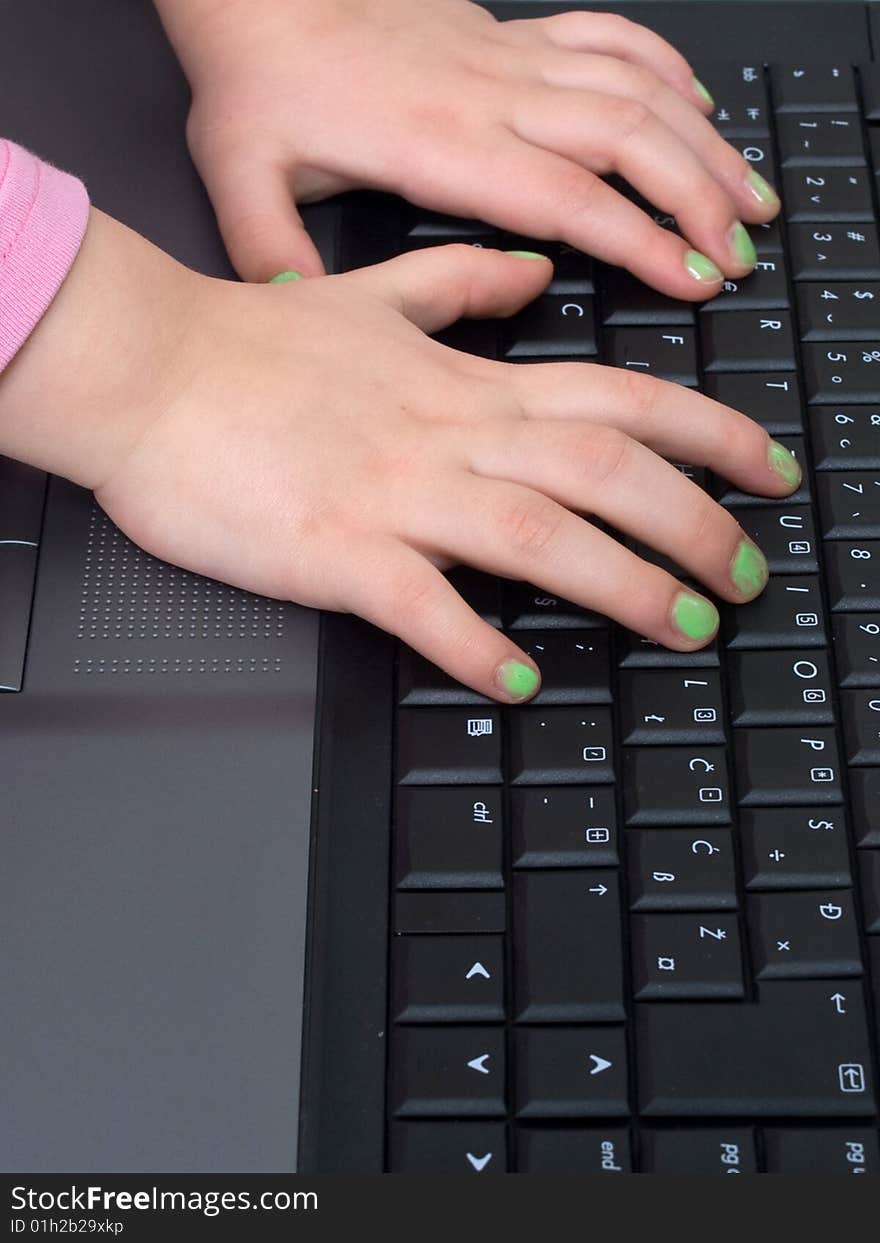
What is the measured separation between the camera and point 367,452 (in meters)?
0.57

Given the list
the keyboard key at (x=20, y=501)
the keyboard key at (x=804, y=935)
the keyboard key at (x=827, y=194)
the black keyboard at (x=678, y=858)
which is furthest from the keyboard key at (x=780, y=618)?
the keyboard key at (x=20, y=501)

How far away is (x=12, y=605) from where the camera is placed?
54cm

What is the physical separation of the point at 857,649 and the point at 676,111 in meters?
0.33

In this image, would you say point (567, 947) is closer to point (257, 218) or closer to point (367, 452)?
point (367, 452)

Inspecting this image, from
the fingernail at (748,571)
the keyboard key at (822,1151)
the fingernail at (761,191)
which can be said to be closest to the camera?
the keyboard key at (822,1151)

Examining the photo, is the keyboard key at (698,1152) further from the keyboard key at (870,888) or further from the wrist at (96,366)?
the wrist at (96,366)

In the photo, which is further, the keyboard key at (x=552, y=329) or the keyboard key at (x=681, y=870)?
the keyboard key at (x=552, y=329)

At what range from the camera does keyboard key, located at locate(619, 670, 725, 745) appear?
1.67 feet

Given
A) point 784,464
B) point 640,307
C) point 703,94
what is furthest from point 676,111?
point 784,464

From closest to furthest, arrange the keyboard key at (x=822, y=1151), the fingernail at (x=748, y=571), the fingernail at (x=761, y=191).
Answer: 1. the keyboard key at (x=822, y=1151)
2. the fingernail at (x=748, y=571)
3. the fingernail at (x=761, y=191)

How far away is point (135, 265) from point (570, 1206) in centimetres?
43

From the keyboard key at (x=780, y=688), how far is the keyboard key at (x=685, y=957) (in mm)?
89

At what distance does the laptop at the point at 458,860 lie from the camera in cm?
45

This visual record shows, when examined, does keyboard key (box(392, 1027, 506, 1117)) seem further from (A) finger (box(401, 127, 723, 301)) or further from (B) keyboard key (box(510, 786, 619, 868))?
(A) finger (box(401, 127, 723, 301))
